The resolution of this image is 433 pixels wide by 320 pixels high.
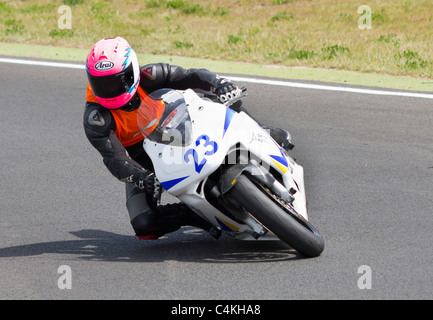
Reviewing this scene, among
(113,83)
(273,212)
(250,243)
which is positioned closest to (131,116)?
(113,83)

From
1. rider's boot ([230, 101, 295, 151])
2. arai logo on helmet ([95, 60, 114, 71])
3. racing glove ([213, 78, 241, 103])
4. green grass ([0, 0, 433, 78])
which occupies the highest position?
green grass ([0, 0, 433, 78])

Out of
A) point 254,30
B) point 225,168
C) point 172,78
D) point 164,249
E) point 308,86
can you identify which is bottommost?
point 164,249

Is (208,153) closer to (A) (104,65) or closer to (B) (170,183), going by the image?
(B) (170,183)

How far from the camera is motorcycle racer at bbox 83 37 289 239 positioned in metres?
5.74

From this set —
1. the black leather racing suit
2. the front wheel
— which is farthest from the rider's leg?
the front wheel

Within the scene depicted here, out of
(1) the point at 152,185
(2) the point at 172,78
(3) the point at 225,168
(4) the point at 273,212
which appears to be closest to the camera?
(4) the point at 273,212

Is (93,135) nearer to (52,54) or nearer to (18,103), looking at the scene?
(18,103)

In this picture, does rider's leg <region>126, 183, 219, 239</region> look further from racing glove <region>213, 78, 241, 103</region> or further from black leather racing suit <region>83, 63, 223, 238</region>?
racing glove <region>213, 78, 241, 103</region>

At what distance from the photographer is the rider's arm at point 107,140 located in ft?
19.1

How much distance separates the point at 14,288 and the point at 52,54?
799cm

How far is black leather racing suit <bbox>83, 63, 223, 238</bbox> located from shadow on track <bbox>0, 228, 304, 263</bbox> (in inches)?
6.3

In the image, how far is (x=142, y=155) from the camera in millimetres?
6406

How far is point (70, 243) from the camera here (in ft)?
21.2

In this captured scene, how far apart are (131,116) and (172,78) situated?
1.55 ft
